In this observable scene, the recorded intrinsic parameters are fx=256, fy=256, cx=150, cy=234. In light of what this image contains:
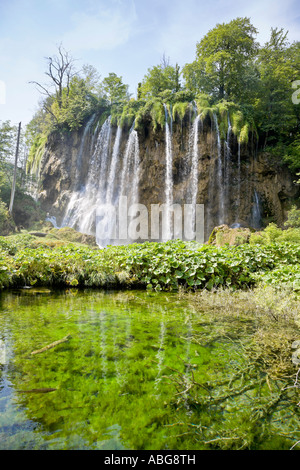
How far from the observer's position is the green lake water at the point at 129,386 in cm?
152

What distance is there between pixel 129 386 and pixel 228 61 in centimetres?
2602

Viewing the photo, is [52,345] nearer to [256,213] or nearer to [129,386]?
[129,386]

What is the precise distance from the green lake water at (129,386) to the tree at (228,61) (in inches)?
919

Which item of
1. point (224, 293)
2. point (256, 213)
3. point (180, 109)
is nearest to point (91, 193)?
point (180, 109)

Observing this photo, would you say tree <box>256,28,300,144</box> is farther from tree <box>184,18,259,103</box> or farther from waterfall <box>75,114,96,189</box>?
waterfall <box>75,114,96,189</box>

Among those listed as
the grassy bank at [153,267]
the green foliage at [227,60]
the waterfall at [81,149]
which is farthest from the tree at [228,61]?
the grassy bank at [153,267]

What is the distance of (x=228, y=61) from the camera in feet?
70.7

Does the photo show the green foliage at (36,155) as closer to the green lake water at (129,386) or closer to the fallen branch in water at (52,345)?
the green lake water at (129,386)

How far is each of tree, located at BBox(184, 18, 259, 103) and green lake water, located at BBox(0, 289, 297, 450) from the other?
23.3m

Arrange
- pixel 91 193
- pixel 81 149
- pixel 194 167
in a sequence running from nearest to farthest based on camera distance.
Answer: pixel 194 167 → pixel 91 193 → pixel 81 149

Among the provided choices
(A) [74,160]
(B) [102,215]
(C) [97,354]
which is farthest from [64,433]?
(A) [74,160]

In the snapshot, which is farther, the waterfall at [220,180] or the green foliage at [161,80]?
the green foliage at [161,80]

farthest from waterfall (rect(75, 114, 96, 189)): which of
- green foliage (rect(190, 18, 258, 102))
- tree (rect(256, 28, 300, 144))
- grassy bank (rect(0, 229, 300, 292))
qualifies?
grassy bank (rect(0, 229, 300, 292))

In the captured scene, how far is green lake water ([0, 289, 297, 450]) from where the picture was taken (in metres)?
1.52
